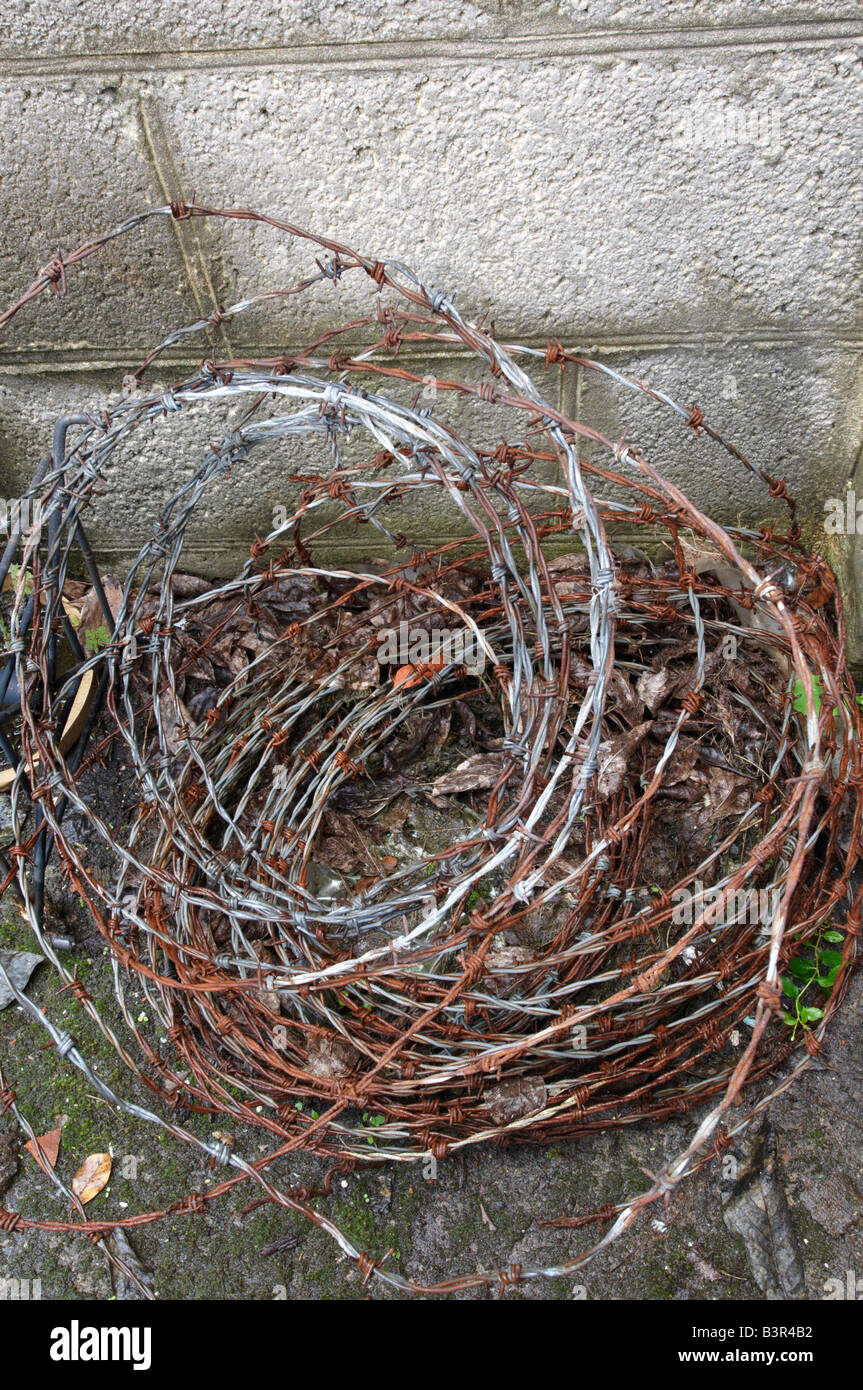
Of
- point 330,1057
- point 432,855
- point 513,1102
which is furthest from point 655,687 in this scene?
point 330,1057

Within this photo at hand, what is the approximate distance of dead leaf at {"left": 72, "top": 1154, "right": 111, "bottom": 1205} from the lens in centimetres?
225

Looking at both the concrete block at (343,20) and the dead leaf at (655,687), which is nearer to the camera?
the concrete block at (343,20)

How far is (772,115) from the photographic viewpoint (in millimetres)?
2307

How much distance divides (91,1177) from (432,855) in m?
1.14

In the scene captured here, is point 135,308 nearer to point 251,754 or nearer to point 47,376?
point 47,376

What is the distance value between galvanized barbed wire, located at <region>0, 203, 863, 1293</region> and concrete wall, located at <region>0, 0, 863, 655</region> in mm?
162

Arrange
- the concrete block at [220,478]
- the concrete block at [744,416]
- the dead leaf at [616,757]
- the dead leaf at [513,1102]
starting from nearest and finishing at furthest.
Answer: the dead leaf at [513,1102] → the dead leaf at [616,757] → the concrete block at [744,416] → the concrete block at [220,478]

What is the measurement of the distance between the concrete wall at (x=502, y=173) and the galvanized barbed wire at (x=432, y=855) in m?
0.16

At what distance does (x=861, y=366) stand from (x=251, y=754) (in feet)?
6.96

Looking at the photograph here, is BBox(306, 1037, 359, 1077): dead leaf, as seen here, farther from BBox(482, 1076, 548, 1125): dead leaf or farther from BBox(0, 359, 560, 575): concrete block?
BBox(0, 359, 560, 575): concrete block

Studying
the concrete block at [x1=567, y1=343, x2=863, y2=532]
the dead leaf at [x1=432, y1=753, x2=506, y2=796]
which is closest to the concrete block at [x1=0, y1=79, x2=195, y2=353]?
the concrete block at [x1=567, y1=343, x2=863, y2=532]

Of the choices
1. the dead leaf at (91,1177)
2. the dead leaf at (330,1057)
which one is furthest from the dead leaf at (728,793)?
the dead leaf at (91,1177)

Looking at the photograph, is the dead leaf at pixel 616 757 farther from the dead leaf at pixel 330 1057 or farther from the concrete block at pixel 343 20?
the concrete block at pixel 343 20

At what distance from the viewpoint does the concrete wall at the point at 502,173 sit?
2246mm
